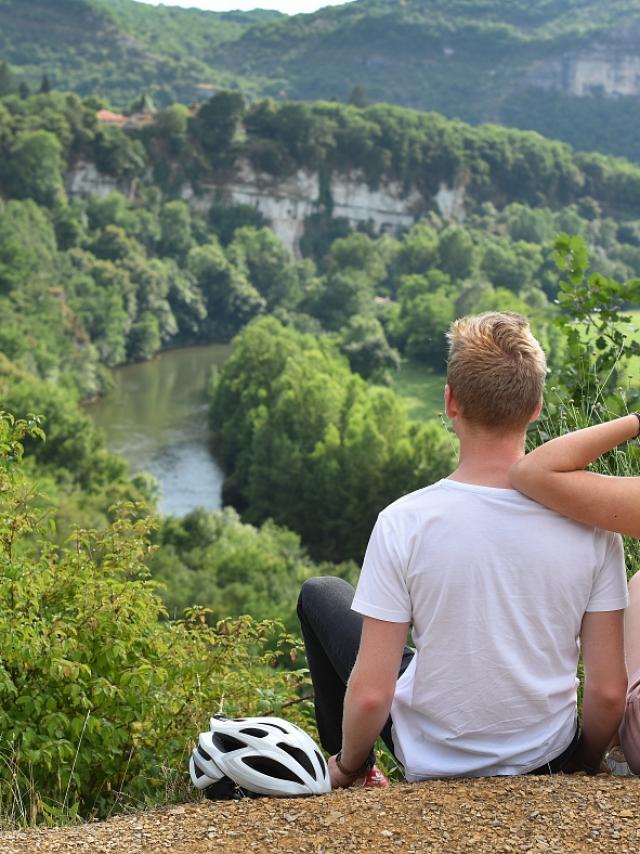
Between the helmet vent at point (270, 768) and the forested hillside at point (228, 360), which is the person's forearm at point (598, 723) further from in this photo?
the forested hillside at point (228, 360)

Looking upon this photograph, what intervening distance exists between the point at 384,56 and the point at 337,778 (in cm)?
16651

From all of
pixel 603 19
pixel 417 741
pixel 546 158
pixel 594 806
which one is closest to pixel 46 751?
pixel 417 741

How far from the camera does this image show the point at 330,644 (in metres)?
3.07

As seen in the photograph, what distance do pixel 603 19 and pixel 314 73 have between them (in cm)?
3958

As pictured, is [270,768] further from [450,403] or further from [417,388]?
[417,388]

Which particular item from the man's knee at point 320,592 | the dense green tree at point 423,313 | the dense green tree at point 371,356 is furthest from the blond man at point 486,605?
the dense green tree at point 423,313

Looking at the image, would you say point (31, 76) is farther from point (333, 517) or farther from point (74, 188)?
point (333, 517)

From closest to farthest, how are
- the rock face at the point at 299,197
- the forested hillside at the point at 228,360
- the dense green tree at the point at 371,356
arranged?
the forested hillside at the point at 228,360
the dense green tree at the point at 371,356
the rock face at the point at 299,197

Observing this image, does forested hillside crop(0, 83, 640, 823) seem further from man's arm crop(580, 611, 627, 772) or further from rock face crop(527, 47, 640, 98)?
rock face crop(527, 47, 640, 98)

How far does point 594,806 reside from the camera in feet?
8.26

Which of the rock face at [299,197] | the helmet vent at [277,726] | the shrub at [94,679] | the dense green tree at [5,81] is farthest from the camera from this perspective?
the dense green tree at [5,81]

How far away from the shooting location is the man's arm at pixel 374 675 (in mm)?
2547

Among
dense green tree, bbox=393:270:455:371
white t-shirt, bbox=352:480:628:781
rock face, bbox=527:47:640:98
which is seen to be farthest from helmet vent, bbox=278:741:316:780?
rock face, bbox=527:47:640:98

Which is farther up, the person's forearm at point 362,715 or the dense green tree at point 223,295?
the person's forearm at point 362,715
